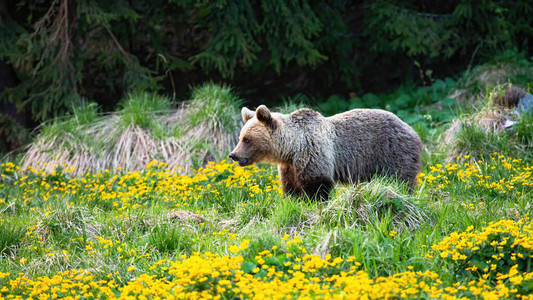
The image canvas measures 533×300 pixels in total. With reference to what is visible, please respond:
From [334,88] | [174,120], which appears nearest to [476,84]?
[334,88]

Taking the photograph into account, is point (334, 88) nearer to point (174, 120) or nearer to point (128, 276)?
point (174, 120)

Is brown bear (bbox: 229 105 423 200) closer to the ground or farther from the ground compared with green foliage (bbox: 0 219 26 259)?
farther from the ground

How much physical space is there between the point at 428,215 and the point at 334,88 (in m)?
6.26

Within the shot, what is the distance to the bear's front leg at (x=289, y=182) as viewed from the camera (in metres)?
6.26

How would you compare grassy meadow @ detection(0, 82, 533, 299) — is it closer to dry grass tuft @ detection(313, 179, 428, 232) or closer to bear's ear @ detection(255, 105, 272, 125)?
dry grass tuft @ detection(313, 179, 428, 232)

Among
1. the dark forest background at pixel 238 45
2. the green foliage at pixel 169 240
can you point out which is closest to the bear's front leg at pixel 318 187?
the green foliage at pixel 169 240

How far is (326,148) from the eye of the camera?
632 cm

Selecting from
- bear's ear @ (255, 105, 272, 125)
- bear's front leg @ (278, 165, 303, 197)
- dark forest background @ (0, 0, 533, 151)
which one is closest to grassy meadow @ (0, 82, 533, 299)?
bear's front leg @ (278, 165, 303, 197)

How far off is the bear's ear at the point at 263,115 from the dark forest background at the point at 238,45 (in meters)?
3.27

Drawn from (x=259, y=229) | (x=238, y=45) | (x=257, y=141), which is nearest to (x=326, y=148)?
(x=257, y=141)

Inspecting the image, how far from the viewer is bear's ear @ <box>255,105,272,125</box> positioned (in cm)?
619

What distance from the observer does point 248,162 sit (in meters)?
6.31

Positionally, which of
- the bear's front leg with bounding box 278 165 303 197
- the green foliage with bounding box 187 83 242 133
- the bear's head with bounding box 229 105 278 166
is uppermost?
the bear's head with bounding box 229 105 278 166

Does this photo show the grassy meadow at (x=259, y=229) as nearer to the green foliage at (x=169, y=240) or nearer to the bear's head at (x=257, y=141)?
the green foliage at (x=169, y=240)
